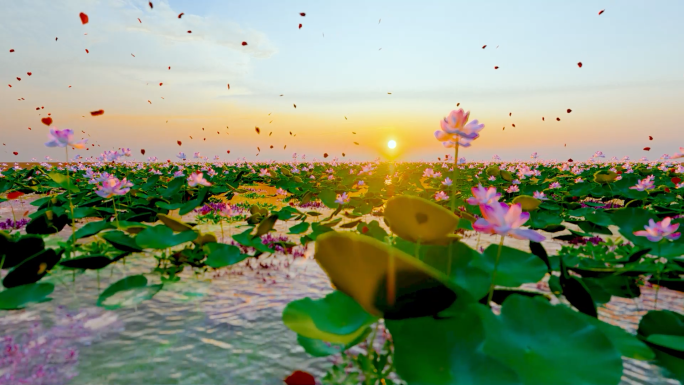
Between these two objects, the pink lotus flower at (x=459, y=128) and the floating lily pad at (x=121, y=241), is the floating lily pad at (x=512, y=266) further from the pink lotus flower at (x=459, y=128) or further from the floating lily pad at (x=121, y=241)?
the floating lily pad at (x=121, y=241)

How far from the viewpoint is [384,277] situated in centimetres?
92

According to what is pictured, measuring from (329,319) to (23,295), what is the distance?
62.3 inches

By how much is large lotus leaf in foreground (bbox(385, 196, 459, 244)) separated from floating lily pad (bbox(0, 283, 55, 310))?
1663 mm

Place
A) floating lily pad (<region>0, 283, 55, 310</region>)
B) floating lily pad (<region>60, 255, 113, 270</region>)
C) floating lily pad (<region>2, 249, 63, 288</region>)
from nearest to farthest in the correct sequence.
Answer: floating lily pad (<region>0, 283, 55, 310</region>), floating lily pad (<region>2, 249, 63, 288</region>), floating lily pad (<region>60, 255, 113, 270</region>)

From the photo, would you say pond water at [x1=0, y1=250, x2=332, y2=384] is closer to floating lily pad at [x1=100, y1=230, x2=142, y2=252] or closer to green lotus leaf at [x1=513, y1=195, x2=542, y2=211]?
floating lily pad at [x1=100, y1=230, x2=142, y2=252]

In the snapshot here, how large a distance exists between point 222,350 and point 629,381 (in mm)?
1738

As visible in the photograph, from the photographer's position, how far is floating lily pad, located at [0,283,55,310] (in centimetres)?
159

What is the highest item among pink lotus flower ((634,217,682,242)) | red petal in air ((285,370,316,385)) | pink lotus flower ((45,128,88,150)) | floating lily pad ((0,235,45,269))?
pink lotus flower ((45,128,88,150))

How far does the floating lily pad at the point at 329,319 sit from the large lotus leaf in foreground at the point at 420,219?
336mm

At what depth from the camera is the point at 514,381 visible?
2.60 ft

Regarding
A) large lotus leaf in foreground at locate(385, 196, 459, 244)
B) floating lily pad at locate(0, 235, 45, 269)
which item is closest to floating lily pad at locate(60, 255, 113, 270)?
floating lily pad at locate(0, 235, 45, 269)

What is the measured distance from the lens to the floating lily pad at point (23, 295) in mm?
→ 1588

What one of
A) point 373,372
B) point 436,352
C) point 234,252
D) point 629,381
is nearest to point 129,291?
point 234,252

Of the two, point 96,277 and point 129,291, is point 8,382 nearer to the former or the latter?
point 129,291
